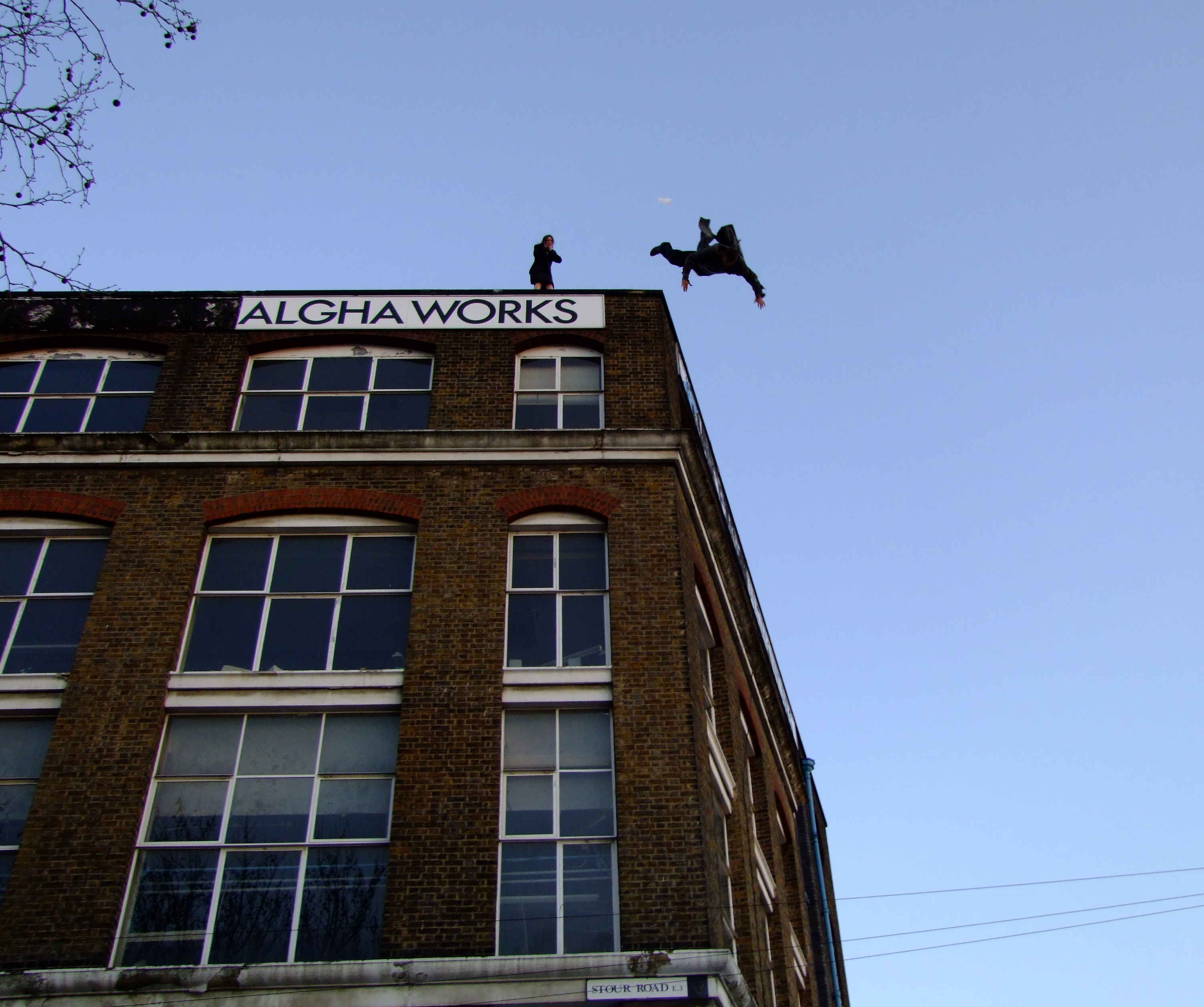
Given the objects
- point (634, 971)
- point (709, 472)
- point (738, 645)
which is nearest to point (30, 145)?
point (634, 971)

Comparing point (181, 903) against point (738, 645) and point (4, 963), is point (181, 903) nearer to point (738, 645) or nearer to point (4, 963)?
point (4, 963)

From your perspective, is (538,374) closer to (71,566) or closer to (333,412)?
(333,412)

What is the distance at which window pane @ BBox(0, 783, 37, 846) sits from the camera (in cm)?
1438

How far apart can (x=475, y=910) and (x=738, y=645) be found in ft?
31.2

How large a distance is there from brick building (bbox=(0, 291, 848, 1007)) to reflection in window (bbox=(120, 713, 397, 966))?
0.11 ft

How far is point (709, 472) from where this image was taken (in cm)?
1983

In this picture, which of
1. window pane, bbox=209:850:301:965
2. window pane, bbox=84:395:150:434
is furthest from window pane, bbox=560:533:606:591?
window pane, bbox=84:395:150:434

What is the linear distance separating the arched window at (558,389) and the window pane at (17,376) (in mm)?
7532

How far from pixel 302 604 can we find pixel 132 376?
18.0ft

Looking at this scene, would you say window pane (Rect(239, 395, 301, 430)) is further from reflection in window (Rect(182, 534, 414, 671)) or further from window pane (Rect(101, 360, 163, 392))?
reflection in window (Rect(182, 534, 414, 671))

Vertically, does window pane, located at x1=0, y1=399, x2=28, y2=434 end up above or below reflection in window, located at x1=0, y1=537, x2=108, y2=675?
above

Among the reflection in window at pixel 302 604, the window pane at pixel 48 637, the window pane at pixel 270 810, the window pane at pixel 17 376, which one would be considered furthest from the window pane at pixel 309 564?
the window pane at pixel 17 376

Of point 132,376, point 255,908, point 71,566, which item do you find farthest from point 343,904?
point 132,376

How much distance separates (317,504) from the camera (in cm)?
1705
